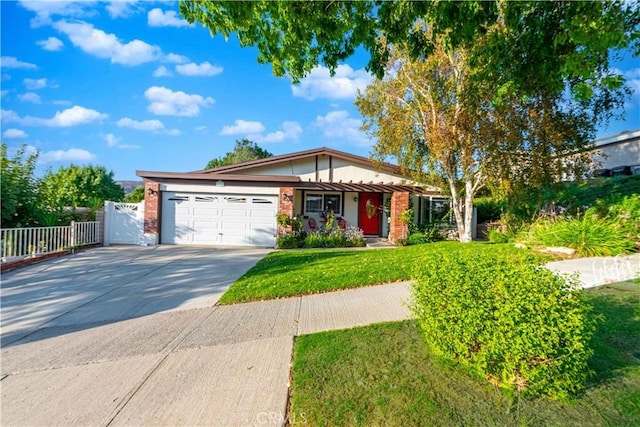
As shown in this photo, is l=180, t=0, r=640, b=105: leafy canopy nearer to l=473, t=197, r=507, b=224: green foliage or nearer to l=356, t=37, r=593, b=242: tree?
l=356, t=37, r=593, b=242: tree

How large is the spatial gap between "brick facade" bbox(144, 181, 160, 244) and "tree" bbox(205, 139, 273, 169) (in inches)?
1171

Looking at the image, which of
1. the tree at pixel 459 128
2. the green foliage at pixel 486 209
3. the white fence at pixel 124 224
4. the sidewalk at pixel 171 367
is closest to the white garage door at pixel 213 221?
the white fence at pixel 124 224

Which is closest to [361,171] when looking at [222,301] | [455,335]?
[222,301]

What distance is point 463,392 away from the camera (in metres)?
2.62

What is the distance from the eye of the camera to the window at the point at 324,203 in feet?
52.5

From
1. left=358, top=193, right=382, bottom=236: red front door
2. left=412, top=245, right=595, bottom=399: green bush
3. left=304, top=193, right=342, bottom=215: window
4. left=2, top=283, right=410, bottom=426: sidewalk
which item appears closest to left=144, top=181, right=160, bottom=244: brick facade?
left=304, top=193, right=342, bottom=215: window

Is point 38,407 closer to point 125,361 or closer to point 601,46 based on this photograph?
point 125,361

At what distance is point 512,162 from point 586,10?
8.39 meters

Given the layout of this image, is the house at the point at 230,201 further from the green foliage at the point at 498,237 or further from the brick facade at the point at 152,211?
the green foliage at the point at 498,237

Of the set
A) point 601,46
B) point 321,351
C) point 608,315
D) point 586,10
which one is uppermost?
point 586,10

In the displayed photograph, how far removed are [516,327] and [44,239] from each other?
12.8 m

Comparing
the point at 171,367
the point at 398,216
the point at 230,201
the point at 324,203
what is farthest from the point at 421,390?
the point at 324,203

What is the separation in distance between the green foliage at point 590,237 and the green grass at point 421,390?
4575 mm

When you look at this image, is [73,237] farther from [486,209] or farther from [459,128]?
[486,209]
